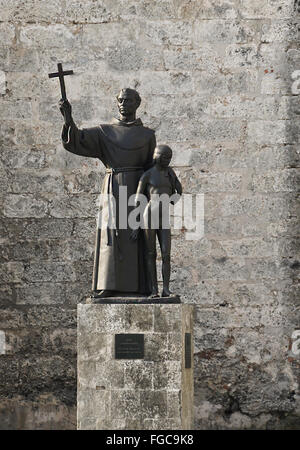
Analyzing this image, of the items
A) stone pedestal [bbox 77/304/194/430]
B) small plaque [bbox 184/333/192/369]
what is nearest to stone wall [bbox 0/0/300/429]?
small plaque [bbox 184/333/192/369]

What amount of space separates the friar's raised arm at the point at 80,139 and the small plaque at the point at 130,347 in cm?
126

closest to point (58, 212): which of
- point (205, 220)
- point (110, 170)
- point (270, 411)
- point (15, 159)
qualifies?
point (15, 159)

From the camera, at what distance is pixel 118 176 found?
6.13m

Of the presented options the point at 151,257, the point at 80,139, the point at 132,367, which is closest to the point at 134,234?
the point at 151,257

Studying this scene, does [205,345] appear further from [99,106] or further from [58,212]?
[99,106]

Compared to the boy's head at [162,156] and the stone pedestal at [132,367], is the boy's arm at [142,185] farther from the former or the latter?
the stone pedestal at [132,367]

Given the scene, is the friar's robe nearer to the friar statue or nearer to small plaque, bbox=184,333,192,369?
the friar statue

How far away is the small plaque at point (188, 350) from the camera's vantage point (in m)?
5.95

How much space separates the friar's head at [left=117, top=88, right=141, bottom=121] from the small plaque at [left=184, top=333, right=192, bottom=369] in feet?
4.84

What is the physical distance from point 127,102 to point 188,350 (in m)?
1.64

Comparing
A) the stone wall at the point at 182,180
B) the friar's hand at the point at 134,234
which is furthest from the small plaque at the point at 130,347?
the stone wall at the point at 182,180

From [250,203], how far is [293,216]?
0.37 metres

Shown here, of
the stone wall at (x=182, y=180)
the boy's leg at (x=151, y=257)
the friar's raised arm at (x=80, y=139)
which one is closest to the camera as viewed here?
the boy's leg at (x=151, y=257)

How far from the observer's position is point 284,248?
7.82 meters
